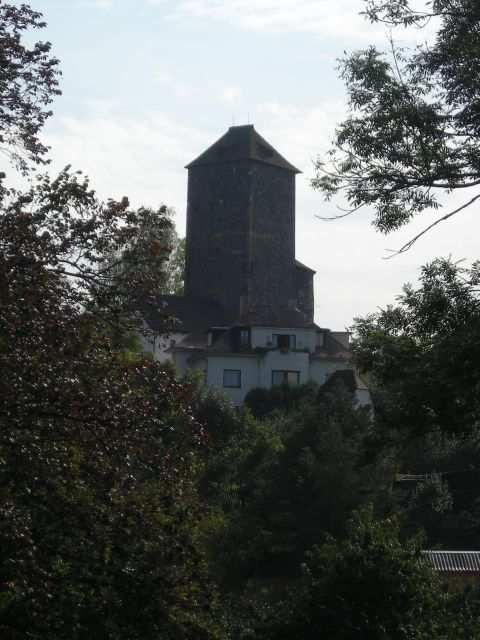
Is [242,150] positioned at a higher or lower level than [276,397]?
higher

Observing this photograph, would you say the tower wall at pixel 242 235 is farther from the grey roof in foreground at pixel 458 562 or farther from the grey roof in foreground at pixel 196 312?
the grey roof in foreground at pixel 458 562

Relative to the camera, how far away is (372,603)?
2052 centimetres

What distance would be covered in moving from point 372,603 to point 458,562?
1896 cm

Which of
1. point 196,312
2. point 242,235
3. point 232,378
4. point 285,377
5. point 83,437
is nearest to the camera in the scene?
point 83,437

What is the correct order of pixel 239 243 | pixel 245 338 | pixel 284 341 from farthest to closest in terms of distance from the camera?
1. pixel 239 243
2. pixel 245 338
3. pixel 284 341

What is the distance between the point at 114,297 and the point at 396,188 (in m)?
5.50

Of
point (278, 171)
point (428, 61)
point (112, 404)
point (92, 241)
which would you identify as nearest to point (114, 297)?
point (92, 241)

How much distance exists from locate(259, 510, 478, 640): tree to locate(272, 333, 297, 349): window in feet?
176

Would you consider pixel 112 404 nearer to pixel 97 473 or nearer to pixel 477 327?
pixel 97 473

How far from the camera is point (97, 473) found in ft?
39.1

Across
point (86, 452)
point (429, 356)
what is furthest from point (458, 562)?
point (86, 452)

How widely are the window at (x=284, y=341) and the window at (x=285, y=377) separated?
1637mm

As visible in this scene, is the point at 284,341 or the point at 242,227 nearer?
the point at 284,341

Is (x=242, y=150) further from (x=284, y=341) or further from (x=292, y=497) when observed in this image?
(x=292, y=497)
